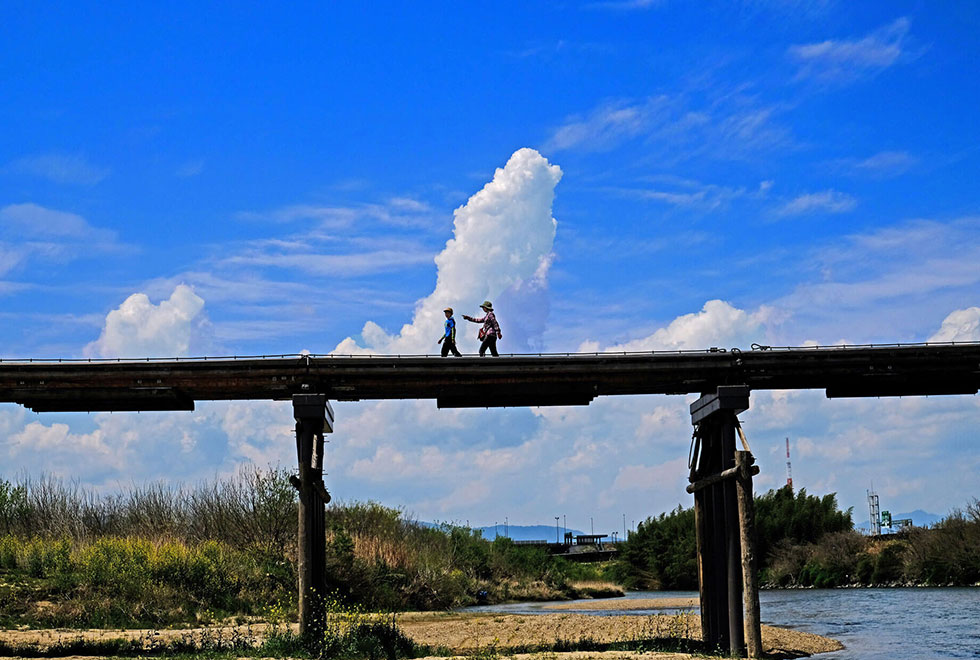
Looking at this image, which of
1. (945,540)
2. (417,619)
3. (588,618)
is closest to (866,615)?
(588,618)

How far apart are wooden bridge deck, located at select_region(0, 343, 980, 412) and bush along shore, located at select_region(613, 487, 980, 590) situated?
42.8 metres

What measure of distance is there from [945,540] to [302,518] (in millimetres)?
51657

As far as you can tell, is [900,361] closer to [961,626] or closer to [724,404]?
[724,404]

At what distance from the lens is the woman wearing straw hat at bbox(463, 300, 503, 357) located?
77.9 ft

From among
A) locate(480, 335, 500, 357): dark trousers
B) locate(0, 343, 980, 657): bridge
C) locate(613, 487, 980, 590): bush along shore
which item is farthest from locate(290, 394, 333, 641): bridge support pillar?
locate(613, 487, 980, 590): bush along shore

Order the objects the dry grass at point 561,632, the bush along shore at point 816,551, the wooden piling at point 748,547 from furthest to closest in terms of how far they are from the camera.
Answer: the bush along shore at point 816,551, the dry grass at point 561,632, the wooden piling at point 748,547

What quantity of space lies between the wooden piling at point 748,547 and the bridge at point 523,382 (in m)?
0.43

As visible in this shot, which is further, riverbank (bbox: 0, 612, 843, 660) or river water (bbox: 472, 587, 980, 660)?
river water (bbox: 472, 587, 980, 660)

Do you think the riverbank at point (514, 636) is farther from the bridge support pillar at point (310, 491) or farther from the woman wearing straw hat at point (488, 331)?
the woman wearing straw hat at point (488, 331)

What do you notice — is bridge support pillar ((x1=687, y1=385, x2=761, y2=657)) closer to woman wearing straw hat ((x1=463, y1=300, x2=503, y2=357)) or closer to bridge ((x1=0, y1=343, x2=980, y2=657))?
bridge ((x1=0, y1=343, x2=980, y2=657))

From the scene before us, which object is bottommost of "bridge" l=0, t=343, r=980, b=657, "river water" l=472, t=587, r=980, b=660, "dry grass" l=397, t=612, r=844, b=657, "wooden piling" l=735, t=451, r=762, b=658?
"river water" l=472, t=587, r=980, b=660

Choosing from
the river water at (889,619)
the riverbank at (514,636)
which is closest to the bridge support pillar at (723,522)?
the riverbank at (514,636)

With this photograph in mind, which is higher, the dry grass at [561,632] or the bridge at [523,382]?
the bridge at [523,382]

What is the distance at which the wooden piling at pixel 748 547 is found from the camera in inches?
839
